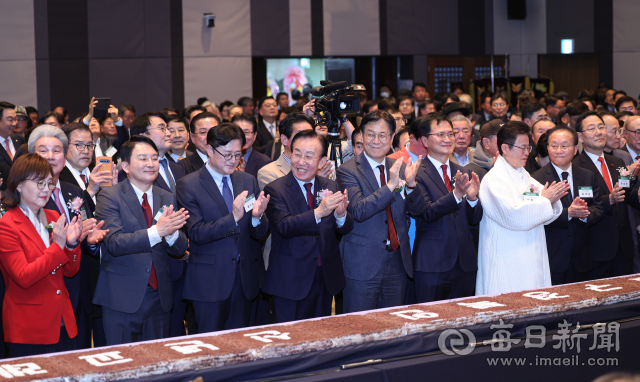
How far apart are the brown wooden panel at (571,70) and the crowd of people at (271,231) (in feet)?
31.8

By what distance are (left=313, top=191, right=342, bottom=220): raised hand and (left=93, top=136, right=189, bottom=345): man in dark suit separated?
2.31ft

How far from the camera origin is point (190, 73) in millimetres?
10516

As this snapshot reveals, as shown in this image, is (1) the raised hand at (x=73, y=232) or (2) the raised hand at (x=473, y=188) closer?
(1) the raised hand at (x=73, y=232)

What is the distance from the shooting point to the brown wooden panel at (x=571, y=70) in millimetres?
13195

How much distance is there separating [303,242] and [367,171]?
630mm

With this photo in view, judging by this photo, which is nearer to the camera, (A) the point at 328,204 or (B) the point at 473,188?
(A) the point at 328,204

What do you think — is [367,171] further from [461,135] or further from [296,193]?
[461,135]

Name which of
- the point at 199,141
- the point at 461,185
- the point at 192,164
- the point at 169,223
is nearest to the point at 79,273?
the point at 169,223

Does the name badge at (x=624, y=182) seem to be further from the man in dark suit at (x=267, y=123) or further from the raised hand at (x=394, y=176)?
the man in dark suit at (x=267, y=123)

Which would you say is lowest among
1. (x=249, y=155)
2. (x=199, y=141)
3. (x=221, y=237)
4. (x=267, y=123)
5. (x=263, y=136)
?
(x=221, y=237)

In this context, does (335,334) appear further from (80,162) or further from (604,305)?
(80,162)

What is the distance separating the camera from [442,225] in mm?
3764

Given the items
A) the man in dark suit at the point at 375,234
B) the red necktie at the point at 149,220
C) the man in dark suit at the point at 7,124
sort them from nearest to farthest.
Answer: the red necktie at the point at 149,220 → the man in dark suit at the point at 375,234 → the man in dark suit at the point at 7,124

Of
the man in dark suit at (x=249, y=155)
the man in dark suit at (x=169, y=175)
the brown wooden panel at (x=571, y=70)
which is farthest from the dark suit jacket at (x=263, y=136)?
the brown wooden panel at (x=571, y=70)
